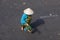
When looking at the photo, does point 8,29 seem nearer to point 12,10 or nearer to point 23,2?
point 12,10

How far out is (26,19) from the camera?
4.32m

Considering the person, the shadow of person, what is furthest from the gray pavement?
→ the person

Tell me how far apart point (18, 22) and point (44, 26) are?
0.57m

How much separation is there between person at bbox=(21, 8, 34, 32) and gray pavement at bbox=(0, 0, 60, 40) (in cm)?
11

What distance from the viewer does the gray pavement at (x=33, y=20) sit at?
434 centimetres

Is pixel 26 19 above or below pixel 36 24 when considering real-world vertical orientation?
above

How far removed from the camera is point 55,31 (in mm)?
4434

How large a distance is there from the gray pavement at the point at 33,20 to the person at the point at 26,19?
0.35 feet

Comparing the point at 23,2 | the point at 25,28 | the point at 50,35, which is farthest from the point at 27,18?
the point at 23,2

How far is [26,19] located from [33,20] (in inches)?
15.9

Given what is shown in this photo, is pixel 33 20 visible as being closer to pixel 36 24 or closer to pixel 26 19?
pixel 36 24

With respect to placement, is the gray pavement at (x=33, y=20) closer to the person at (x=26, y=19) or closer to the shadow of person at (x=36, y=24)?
the shadow of person at (x=36, y=24)

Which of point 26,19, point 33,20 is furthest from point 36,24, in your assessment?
point 26,19

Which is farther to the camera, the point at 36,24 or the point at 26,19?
the point at 36,24
